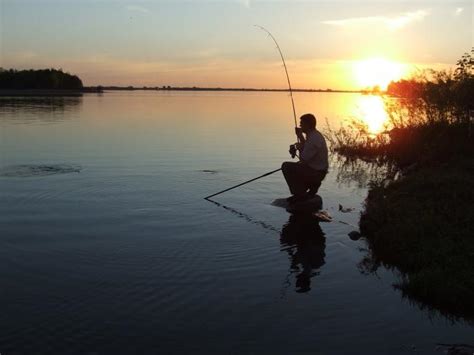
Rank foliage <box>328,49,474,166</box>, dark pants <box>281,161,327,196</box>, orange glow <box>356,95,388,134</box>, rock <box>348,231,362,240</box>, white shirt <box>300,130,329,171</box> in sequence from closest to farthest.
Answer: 1. rock <box>348,231,362,240</box>
2. white shirt <box>300,130,329,171</box>
3. dark pants <box>281,161,327,196</box>
4. foliage <box>328,49,474,166</box>
5. orange glow <box>356,95,388,134</box>

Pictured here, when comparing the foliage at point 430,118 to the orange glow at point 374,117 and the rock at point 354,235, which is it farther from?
the rock at point 354,235

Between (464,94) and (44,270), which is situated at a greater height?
(464,94)

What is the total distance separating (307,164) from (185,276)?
521cm

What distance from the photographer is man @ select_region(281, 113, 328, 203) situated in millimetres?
11719

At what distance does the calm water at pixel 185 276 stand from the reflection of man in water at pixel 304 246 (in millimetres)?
40

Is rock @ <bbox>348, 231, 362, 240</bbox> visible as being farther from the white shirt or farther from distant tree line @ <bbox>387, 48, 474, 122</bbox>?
distant tree line @ <bbox>387, 48, 474, 122</bbox>

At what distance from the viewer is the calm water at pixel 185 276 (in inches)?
232

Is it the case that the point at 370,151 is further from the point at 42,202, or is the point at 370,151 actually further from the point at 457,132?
the point at 42,202

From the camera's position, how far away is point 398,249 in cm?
→ 877

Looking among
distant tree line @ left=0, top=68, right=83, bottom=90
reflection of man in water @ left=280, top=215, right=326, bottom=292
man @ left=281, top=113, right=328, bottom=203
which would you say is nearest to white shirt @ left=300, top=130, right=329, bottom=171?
man @ left=281, top=113, right=328, bottom=203

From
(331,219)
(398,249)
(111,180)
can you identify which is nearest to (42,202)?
(111,180)

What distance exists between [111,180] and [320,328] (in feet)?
36.4

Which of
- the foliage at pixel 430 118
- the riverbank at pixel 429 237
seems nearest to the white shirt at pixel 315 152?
the riverbank at pixel 429 237

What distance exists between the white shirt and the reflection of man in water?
1294mm
